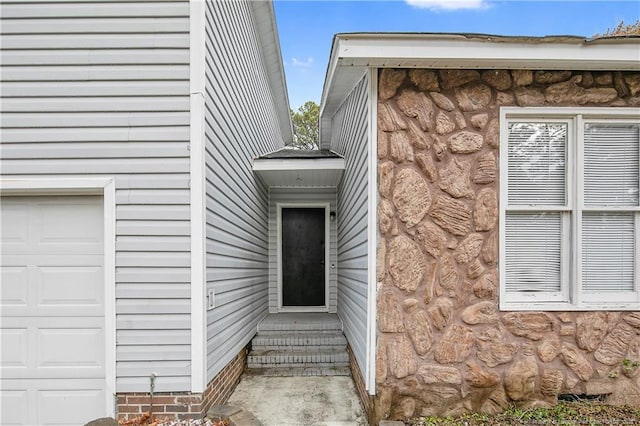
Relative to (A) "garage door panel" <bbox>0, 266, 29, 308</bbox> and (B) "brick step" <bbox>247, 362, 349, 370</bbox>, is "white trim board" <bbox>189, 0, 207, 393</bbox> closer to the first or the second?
(A) "garage door panel" <bbox>0, 266, 29, 308</bbox>

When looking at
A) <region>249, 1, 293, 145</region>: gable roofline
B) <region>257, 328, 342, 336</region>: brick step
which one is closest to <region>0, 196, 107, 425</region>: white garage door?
<region>257, 328, 342, 336</region>: brick step

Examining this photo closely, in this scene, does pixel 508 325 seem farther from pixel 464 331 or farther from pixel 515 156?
pixel 515 156

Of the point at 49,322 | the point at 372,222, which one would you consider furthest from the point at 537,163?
the point at 49,322

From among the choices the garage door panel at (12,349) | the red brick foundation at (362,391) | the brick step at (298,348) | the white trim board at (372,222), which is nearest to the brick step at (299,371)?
the red brick foundation at (362,391)

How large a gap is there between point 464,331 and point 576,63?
2.45 metres

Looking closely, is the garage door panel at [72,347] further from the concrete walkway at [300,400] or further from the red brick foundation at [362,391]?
the red brick foundation at [362,391]

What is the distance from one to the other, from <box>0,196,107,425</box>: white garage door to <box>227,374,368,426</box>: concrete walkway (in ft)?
4.54

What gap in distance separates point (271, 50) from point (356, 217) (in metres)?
4.15

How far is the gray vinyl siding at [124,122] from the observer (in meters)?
2.96

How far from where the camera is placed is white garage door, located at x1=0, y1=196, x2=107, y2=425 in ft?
9.89

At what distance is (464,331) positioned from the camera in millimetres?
3051

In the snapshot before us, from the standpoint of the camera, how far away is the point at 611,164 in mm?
3168

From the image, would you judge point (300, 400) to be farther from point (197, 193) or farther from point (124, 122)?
point (124, 122)

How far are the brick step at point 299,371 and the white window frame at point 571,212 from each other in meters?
2.23
